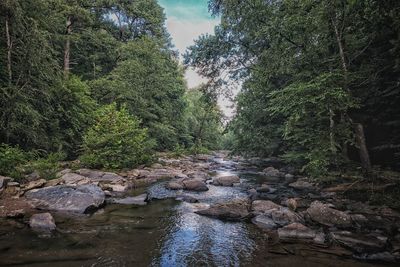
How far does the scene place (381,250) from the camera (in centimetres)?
528

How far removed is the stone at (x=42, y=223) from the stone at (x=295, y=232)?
496 centimetres

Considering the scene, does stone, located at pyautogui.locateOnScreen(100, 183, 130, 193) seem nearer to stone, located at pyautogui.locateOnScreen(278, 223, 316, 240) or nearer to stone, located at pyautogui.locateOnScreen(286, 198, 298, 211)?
stone, located at pyautogui.locateOnScreen(286, 198, 298, 211)

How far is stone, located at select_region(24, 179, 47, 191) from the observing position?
817 cm

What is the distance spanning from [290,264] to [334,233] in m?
1.93

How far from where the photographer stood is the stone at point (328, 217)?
22.2 ft

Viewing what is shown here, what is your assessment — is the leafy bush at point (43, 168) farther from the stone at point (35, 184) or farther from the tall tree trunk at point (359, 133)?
the tall tree trunk at point (359, 133)

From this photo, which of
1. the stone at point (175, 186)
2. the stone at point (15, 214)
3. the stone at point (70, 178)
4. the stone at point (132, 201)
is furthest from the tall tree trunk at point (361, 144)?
the stone at point (15, 214)

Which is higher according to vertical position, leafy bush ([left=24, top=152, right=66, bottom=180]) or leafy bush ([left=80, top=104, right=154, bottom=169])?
leafy bush ([left=80, top=104, right=154, bottom=169])

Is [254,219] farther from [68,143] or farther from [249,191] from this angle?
[68,143]

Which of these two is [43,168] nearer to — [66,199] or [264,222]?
[66,199]

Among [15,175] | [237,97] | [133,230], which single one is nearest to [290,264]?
[133,230]

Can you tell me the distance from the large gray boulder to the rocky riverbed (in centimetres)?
3

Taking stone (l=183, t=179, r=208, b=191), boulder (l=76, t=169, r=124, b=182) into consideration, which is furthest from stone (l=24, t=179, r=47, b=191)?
stone (l=183, t=179, r=208, b=191)

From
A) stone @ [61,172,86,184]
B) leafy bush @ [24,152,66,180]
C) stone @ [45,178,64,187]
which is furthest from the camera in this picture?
stone @ [61,172,86,184]
